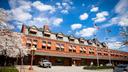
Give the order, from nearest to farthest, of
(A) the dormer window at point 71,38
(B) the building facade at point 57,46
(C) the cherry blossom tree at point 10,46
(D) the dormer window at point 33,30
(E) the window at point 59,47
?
(C) the cherry blossom tree at point 10,46, (B) the building facade at point 57,46, (D) the dormer window at point 33,30, (E) the window at point 59,47, (A) the dormer window at point 71,38

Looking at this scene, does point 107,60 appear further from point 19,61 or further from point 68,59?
point 19,61

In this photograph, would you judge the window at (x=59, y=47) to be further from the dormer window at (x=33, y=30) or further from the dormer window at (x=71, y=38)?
the dormer window at (x=33, y=30)

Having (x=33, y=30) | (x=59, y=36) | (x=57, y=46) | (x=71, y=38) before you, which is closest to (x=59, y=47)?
(x=57, y=46)

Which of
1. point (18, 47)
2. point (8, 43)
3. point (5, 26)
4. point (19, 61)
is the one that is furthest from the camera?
point (19, 61)

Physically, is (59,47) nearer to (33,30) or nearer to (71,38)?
(71,38)

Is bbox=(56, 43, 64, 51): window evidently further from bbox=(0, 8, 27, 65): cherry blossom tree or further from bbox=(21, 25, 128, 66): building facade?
bbox=(0, 8, 27, 65): cherry blossom tree

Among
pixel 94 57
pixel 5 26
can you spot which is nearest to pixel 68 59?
pixel 94 57

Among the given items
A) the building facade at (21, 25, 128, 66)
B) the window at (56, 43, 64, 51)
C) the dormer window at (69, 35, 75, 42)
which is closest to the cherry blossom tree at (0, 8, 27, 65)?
the building facade at (21, 25, 128, 66)

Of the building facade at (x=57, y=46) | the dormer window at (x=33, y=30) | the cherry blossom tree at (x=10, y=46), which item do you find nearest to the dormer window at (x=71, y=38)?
the building facade at (x=57, y=46)

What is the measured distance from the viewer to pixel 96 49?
191ft

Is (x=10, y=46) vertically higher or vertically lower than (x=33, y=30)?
lower

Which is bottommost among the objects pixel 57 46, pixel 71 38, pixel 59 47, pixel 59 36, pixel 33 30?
pixel 59 47

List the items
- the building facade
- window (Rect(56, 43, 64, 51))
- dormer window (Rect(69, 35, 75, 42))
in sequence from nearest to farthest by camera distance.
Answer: the building facade → window (Rect(56, 43, 64, 51)) → dormer window (Rect(69, 35, 75, 42))

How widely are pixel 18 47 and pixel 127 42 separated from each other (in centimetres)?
2444
